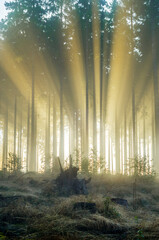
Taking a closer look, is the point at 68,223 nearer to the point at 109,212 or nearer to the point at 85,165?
the point at 109,212

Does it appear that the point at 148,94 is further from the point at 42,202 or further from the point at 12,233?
the point at 12,233

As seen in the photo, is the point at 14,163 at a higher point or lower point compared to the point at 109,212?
higher

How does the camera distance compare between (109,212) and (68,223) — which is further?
(109,212)

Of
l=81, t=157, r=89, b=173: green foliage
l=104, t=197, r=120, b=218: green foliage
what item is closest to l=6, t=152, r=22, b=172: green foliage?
l=81, t=157, r=89, b=173: green foliage

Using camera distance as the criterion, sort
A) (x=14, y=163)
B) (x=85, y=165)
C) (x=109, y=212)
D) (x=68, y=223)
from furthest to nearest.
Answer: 1. (x=14, y=163)
2. (x=85, y=165)
3. (x=109, y=212)
4. (x=68, y=223)

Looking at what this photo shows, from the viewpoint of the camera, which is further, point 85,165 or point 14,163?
point 14,163

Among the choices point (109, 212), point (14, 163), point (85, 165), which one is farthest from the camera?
point (14, 163)

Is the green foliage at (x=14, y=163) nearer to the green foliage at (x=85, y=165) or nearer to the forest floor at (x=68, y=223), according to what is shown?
the green foliage at (x=85, y=165)

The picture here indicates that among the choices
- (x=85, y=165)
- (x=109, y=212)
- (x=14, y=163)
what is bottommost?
(x=109, y=212)

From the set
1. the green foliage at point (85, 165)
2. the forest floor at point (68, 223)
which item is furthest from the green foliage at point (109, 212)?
the green foliage at point (85, 165)

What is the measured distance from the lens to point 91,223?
557 cm

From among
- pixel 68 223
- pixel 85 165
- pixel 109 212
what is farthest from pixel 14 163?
pixel 68 223

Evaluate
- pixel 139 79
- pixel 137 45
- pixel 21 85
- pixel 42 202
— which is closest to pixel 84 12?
pixel 137 45

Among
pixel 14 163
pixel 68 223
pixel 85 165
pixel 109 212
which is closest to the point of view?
pixel 68 223
